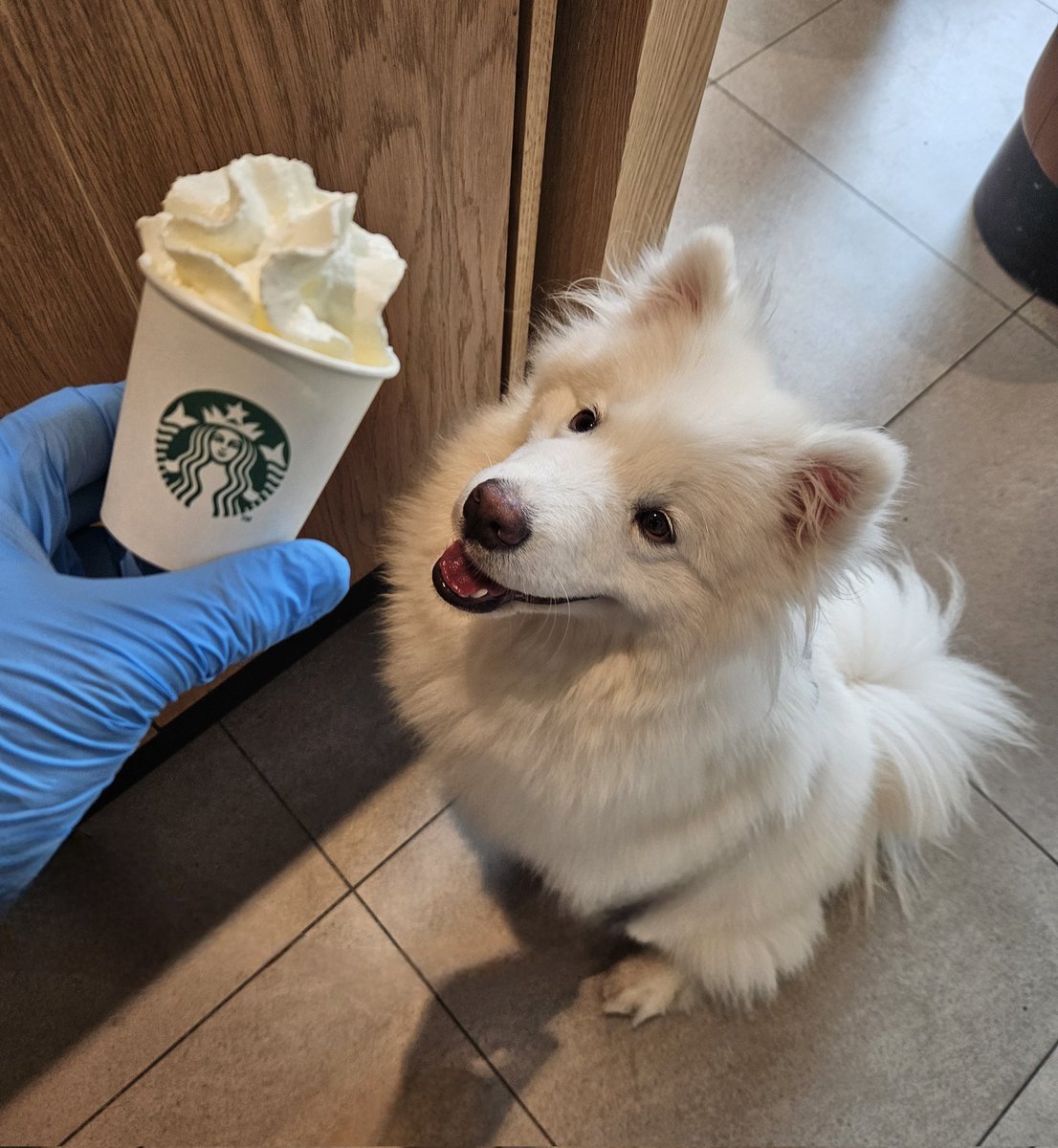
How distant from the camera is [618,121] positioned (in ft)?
3.49

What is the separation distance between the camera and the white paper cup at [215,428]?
0.66 m

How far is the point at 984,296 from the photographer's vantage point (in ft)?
7.05

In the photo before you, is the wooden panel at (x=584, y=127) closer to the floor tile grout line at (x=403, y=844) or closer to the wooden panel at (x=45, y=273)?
the wooden panel at (x=45, y=273)

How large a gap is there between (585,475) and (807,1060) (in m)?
1.29

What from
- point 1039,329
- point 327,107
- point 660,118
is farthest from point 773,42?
point 327,107

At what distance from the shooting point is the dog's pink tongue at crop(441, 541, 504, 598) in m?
0.91

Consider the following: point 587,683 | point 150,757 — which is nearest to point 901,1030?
point 587,683

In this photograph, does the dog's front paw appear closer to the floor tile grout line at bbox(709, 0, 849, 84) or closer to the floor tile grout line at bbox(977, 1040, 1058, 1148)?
the floor tile grout line at bbox(977, 1040, 1058, 1148)

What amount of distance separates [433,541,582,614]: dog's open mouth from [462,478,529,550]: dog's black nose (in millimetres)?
66

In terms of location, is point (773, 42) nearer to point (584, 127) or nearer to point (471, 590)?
point (584, 127)

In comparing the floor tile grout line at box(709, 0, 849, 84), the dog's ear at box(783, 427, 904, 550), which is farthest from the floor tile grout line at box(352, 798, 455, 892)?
the floor tile grout line at box(709, 0, 849, 84)

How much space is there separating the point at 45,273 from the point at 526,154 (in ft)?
1.98

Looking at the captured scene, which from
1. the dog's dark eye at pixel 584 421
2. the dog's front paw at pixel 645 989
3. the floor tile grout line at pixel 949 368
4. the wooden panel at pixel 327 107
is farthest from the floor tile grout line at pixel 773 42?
the dog's front paw at pixel 645 989

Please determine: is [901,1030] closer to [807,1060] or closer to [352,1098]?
[807,1060]
